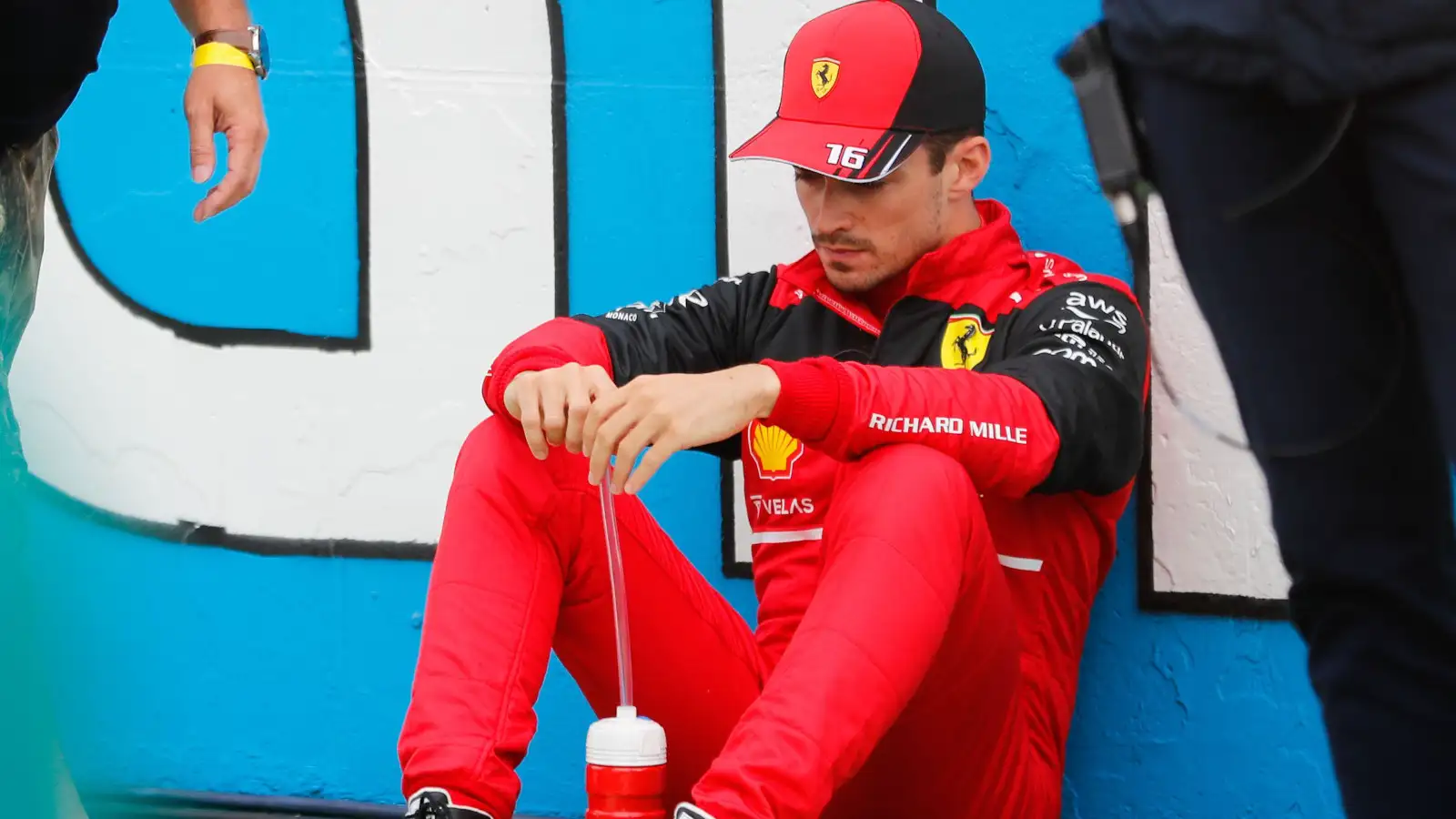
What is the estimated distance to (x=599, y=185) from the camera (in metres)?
2.90

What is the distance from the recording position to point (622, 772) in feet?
5.65

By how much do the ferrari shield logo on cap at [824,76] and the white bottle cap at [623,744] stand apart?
3.49ft

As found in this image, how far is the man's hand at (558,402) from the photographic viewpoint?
6.27 feet

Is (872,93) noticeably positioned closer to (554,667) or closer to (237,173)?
(237,173)

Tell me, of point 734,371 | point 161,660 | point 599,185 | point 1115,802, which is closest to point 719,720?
point 734,371

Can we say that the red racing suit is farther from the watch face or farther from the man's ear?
the watch face

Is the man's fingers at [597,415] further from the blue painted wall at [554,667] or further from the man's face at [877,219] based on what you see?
the blue painted wall at [554,667]

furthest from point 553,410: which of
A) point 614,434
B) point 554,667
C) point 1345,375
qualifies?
point 554,667

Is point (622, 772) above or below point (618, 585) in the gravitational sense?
below

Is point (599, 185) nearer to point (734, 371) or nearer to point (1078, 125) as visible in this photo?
Result: point (1078, 125)

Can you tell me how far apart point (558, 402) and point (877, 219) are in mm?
668

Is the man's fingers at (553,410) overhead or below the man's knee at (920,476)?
overhead

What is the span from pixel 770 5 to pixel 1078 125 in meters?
0.57

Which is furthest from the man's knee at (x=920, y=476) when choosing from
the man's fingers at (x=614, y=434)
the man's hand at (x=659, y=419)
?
the man's fingers at (x=614, y=434)
